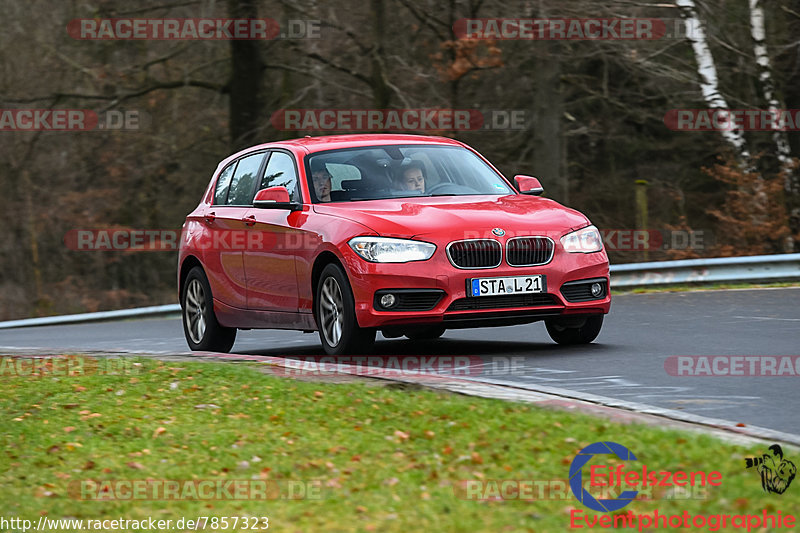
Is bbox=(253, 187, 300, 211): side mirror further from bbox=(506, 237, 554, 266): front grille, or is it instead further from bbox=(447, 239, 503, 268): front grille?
bbox=(506, 237, 554, 266): front grille

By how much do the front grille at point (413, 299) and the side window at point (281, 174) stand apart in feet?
5.56

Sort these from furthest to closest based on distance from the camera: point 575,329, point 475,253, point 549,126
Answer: point 549,126, point 575,329, point 475,253

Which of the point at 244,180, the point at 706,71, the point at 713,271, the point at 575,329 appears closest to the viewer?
the point at 575,329

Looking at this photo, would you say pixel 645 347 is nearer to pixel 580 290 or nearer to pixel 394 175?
pixel 580 290

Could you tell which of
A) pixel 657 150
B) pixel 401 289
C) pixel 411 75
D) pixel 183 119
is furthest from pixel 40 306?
pixel 401 289

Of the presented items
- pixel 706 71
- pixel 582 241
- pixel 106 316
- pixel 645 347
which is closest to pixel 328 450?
pixel 582 241

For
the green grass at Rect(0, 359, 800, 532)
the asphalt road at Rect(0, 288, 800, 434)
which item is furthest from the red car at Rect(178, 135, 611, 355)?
the green grass at Rect(0, 359, 800, 532)

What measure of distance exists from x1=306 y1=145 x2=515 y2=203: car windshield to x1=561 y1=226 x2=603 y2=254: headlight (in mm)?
1125

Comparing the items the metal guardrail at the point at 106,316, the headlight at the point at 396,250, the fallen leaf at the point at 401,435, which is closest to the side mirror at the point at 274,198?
the headlight at the point at 396,250

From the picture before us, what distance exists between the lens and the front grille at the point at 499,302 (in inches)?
406

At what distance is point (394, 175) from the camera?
11570mm

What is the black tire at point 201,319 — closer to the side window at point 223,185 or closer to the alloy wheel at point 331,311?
the side window at point 223,185

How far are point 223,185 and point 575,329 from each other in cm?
386

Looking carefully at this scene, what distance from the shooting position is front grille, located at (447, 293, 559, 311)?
1031 cm
